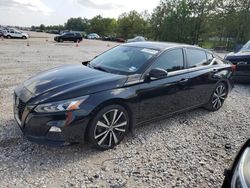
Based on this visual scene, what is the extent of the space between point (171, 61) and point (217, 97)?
1.86 metres

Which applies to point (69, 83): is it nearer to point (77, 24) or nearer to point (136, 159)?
point (136, 159)

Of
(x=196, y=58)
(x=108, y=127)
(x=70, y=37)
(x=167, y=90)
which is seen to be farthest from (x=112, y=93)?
(x=70, y=37)

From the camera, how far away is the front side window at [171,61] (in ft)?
13.9

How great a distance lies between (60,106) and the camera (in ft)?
10.6

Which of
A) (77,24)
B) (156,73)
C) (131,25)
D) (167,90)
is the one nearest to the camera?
(156,73)

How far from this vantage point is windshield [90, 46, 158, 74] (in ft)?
13.5

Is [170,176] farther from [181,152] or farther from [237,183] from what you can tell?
[237,183]

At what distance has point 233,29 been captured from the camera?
124 ft

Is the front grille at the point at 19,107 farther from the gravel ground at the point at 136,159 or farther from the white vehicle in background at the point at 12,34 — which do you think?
the white vehicle in background at the point at 12,34

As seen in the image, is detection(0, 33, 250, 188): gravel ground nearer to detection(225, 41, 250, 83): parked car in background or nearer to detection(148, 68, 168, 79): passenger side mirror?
detection(148, 68, 168, 79): passenger side mirror

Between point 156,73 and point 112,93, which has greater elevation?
point 156,73

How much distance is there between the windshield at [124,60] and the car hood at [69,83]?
26cm

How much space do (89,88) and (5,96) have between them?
10.9 ft

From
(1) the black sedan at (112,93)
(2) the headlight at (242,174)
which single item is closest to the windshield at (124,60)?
(1) the black sedan at (112,93)
